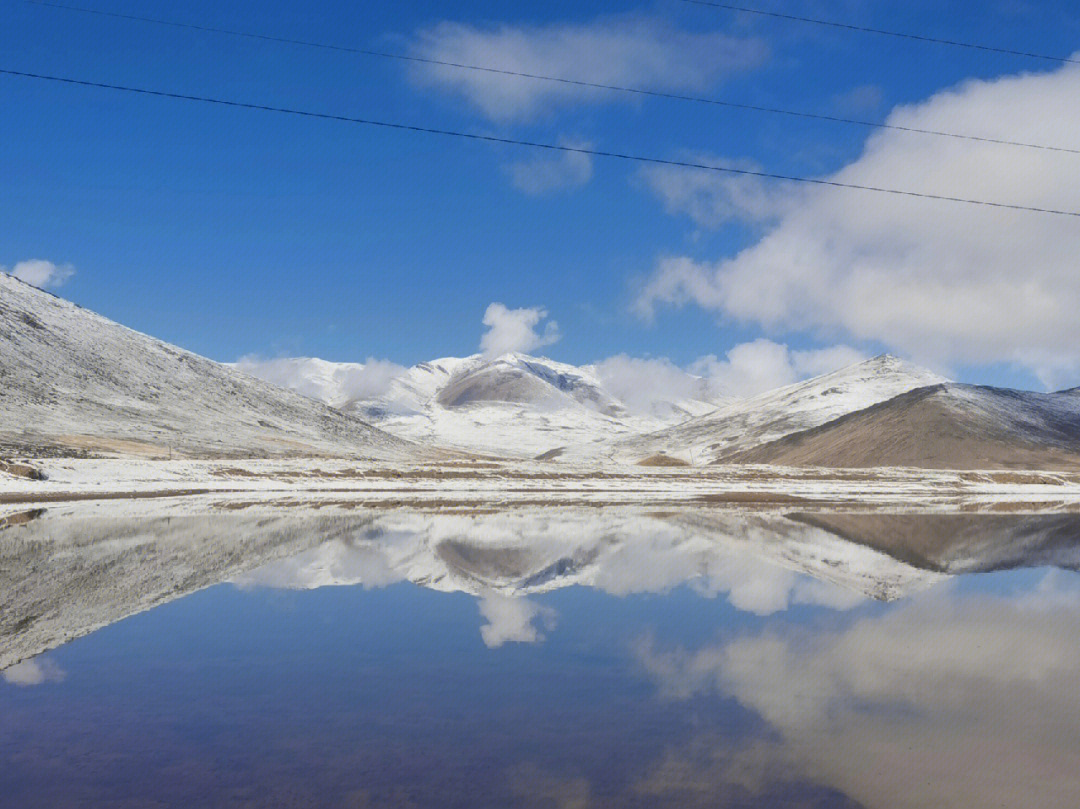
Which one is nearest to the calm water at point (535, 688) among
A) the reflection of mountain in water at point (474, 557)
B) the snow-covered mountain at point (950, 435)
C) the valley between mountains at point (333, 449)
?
the reflection of mountain in water at point (474, 557)

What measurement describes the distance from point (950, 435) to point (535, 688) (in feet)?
476

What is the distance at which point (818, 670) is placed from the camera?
11.8 m

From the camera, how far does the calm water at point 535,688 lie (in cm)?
781

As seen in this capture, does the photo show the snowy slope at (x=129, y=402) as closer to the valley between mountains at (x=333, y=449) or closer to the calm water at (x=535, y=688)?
the valley between mountains at (x=333, y=449)

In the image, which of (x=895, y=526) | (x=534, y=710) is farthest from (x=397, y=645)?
(x=895, y=526)

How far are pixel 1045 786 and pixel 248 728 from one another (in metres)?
7.82

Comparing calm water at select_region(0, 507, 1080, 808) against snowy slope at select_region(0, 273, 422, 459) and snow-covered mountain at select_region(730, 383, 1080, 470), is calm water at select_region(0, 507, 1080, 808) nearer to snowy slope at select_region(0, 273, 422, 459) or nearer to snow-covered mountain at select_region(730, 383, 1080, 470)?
snowy slope at select_region(0, 273, 422, 459)

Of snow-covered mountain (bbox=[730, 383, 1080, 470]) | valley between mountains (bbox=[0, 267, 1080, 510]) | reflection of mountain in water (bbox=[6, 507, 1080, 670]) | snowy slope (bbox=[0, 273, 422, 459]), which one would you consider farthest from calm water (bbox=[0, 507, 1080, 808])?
snow-covered mountain (bbox=[730, 383, 1080, 470])

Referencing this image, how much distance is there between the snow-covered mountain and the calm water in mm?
121388

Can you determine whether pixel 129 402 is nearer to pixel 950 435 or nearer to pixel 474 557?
pixel 474 557

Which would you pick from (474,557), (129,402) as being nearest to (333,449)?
(129,402)

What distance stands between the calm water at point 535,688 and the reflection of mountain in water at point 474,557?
0.19 m

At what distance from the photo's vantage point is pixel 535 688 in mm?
10906

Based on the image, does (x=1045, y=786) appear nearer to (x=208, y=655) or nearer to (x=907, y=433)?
(x=208, y=655)
